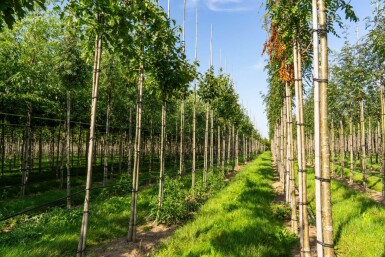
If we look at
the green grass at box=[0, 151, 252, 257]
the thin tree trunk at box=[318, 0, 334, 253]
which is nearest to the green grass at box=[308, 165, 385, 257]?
the thin tree trunk at box=[318, 0, 334, 253]

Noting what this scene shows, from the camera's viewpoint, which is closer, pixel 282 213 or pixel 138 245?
pixel 138 245

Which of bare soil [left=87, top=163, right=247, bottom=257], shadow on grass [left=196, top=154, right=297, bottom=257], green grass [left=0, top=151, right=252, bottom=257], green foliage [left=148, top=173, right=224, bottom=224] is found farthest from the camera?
green foliage [left=148, top=173, right=224, bottom=224]

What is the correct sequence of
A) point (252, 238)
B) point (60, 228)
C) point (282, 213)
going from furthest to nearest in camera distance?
point (282, 213) < point (60, 228) < point (252, 238)

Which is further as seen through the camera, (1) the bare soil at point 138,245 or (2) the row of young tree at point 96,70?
(1) the bare soil at point 138,245

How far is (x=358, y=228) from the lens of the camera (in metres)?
7.25

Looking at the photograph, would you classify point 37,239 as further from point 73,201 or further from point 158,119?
point 158,119

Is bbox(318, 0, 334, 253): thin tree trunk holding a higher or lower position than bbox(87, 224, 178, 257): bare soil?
higher

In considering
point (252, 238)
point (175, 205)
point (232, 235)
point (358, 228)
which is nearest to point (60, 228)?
point (175, 205)

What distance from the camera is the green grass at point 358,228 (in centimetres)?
612

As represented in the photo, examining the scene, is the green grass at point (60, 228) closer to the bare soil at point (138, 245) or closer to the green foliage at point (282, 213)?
the bare soil at point (138, 245)

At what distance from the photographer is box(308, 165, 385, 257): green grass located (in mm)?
6121

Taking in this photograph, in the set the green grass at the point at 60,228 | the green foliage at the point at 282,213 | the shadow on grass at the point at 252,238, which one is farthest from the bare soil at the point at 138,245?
the green foliage at the point at 282,213

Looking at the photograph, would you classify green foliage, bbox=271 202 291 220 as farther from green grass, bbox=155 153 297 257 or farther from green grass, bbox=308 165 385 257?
green grass, bbox=308 165 385 257

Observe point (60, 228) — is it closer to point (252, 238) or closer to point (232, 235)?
point (232, 235)
